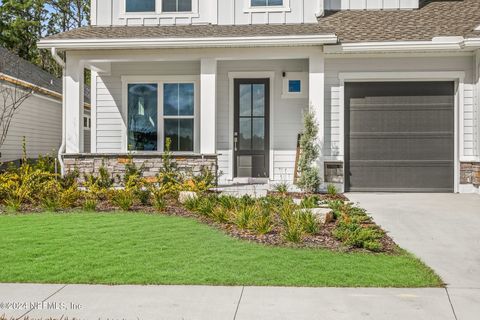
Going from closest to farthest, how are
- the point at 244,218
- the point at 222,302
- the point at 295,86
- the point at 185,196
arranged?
the point at 222,302, the point at 244,218, the point at 185,196, the point at 295,86

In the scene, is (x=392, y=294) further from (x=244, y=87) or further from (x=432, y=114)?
(x=244, y=87)

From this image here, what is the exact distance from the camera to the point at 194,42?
10078 millimetres

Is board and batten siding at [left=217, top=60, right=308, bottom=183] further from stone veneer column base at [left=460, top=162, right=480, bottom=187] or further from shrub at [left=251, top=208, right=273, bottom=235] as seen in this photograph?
shrub at [left=251, top=208, right=273, bottom=235]

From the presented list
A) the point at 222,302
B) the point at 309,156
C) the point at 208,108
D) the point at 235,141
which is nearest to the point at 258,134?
the point at 235,141

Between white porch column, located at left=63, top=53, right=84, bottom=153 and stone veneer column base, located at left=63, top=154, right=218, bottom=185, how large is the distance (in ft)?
1.28

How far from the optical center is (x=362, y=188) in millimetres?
10789

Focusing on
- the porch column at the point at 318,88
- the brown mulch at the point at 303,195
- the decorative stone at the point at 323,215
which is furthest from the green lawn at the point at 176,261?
the porch column at the point at 318,88

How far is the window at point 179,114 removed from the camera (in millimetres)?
12055

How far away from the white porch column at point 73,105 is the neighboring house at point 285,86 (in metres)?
0.03

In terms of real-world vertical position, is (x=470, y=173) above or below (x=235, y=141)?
below

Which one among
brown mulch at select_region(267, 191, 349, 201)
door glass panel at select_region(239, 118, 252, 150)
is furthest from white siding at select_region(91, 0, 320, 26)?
brown mulch at select_region(267, 191, 349, 201)

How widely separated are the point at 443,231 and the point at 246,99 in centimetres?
641

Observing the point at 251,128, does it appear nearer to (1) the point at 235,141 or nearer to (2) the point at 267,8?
(1) the point at 235,141

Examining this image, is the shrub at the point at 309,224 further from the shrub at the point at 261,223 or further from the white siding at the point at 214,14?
the white siding at the point at 214,14
